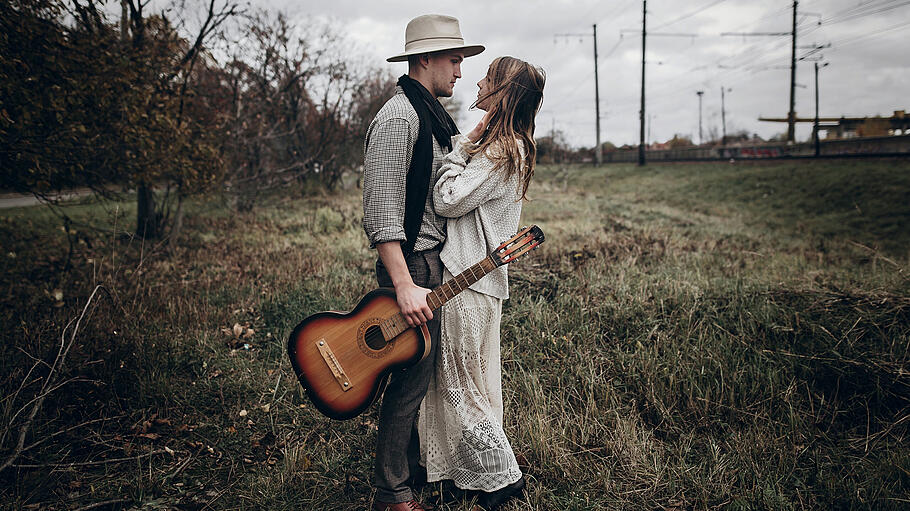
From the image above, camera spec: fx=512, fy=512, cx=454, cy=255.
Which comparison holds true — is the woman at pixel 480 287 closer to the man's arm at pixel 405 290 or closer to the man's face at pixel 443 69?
the man's face at pixel 443 69

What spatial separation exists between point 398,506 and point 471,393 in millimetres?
604

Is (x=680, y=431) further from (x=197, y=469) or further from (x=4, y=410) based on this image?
(x=4, y=410)

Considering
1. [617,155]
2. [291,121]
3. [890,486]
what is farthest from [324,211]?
[617,155]

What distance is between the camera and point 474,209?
7.88ft

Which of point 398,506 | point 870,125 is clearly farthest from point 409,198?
point 870,125

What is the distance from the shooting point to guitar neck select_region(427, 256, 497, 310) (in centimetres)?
226

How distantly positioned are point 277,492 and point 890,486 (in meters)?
3.13

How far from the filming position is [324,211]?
1212 cm

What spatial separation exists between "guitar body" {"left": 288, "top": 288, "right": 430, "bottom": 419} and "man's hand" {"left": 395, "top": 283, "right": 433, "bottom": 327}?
0.09 meters

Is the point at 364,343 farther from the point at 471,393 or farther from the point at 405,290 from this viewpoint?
the point at 471,393

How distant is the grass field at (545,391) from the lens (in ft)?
8.81

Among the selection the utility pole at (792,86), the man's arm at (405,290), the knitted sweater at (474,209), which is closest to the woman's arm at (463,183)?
the knitted sweater at (474,209)

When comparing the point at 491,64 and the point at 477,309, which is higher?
the point at 491,64

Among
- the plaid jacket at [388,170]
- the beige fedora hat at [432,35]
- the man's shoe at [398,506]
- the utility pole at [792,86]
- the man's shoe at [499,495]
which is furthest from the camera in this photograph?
the utility pole at [792,86]
